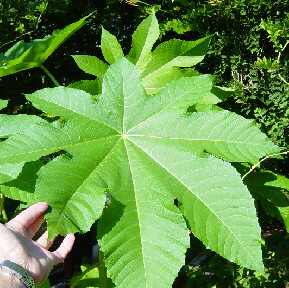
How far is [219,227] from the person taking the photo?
797 millimetres

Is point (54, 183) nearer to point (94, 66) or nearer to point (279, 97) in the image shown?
point (94, 66)

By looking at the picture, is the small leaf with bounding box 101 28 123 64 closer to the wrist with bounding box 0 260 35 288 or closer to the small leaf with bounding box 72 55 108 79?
the small leaf with bounding box 72 55 108 79

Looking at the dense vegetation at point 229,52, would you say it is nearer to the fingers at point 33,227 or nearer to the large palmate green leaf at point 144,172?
the fingers at point 33,227

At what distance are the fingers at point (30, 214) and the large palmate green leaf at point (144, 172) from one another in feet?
0.80

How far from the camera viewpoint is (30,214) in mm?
1019

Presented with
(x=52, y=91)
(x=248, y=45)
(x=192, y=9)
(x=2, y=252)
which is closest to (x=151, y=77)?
(x=52, y=91)

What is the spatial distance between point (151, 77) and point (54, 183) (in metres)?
0.59

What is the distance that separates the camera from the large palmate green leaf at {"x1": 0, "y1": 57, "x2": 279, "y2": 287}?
2.49 feet

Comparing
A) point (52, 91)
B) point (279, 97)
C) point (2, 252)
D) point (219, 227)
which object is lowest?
point (279, 97)

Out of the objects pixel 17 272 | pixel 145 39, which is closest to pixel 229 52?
pixel 145 39

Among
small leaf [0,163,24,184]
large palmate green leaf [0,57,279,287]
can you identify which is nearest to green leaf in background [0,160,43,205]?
small leaf [0,163,24,184]

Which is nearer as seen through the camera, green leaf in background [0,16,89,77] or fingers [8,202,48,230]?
fingers [8,202,48,230]

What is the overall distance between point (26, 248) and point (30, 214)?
0.11 m

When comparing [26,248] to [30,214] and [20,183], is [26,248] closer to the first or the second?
[30,214]
